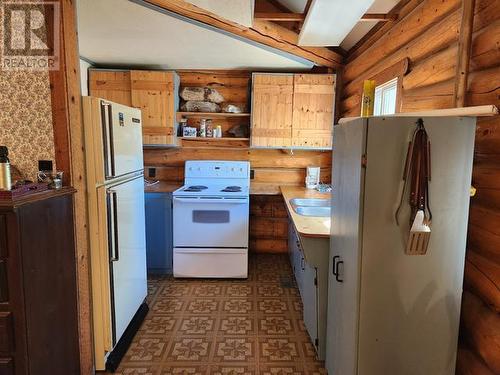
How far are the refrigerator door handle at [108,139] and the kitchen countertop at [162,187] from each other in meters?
1.40

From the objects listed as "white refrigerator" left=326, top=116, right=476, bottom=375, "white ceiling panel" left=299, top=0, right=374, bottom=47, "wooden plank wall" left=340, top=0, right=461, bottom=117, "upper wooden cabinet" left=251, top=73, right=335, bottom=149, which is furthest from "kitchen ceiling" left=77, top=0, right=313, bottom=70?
"white refrigerator" left=326, top=116, right=476, bottom=375

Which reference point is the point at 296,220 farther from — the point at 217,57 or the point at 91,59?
the point at 91,59

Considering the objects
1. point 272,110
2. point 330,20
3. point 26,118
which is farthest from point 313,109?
point 26,118

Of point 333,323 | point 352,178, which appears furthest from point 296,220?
point 352,178

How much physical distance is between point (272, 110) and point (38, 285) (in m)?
2.73

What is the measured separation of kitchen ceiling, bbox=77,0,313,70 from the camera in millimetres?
2406

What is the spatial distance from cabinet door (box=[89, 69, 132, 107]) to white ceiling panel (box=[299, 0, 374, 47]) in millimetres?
1923

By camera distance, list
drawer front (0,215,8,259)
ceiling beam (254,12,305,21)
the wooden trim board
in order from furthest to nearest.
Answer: ceiling beam (254,12,305,21), drawer front (0,215,8,259), the wooden trim board

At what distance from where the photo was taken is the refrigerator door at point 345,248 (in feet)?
4.67

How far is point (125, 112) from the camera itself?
7.27ft

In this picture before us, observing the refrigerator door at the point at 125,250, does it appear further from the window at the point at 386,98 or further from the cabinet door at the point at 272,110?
the window at the point at 386,98

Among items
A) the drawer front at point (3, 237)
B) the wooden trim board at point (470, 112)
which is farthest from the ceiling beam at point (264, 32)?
the wooden trim board at point (470, 112)

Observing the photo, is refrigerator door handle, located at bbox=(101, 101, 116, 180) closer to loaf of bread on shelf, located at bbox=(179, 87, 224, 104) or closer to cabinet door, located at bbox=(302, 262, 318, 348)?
cabinet door, located at bbox=(302, 262, 318, 348)

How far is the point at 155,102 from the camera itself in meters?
3.53
